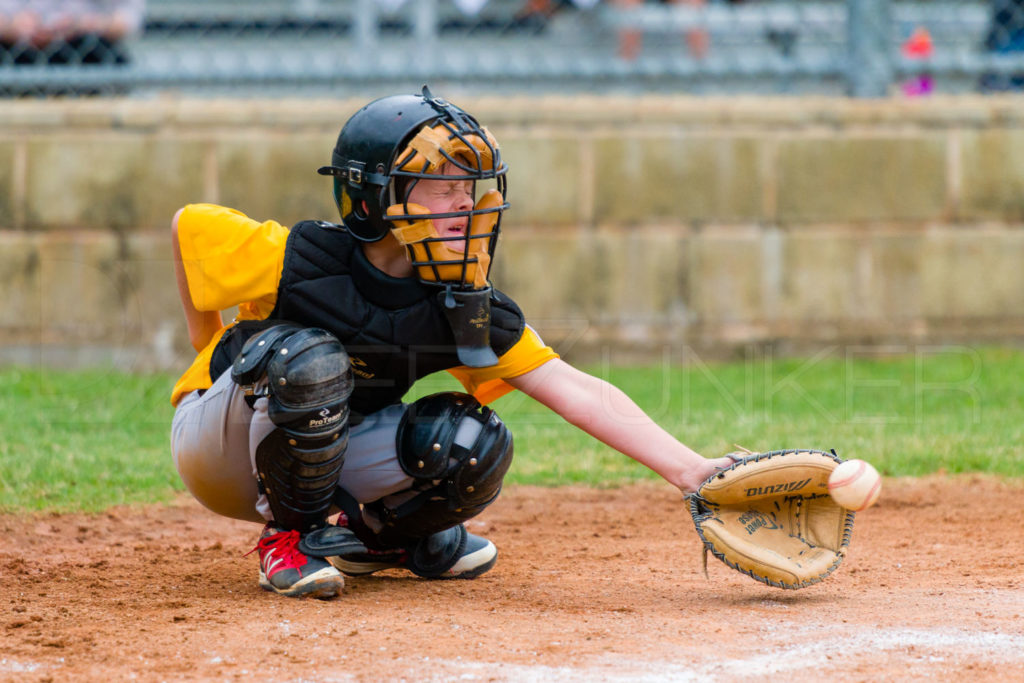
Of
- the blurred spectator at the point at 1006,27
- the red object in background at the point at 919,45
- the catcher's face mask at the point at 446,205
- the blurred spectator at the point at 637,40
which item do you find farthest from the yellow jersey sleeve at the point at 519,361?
the red object in background at the point at 919,45

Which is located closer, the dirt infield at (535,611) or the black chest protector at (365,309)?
the dirt infield at (535,611)

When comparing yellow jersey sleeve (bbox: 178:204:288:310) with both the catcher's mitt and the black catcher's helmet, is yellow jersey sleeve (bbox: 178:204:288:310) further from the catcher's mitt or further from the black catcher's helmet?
the catcher's mitt

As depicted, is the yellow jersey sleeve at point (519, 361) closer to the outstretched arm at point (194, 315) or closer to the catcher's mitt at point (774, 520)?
the catcher's mitt at point (774, 520)

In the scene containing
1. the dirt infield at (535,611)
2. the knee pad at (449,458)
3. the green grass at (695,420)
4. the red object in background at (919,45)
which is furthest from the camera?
the red object in background at (919,45)

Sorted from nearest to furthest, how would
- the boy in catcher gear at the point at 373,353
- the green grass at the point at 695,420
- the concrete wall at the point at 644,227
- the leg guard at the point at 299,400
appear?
1. the leg guard at the point at 299,400
2. the boy in catcher gear at the point at 373,353
3. the green grass at the point at 695,420
4. the concrete wall at the point at 644,227

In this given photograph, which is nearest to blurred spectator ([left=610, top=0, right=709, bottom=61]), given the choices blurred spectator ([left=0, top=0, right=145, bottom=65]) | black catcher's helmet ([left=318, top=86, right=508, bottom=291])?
blurred spectator ([left=0, top=0, right=145, bottom=65])

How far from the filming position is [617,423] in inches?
111

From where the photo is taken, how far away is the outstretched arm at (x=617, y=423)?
283cm

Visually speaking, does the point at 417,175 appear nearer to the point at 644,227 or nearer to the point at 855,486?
the point at 855,486

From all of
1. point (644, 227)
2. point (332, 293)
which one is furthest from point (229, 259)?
point (644, 227)

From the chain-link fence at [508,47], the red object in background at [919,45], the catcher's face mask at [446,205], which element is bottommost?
the catcher's face mask at [446,205]

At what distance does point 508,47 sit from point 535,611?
5.04 metres

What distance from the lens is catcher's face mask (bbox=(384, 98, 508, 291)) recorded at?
2758mm

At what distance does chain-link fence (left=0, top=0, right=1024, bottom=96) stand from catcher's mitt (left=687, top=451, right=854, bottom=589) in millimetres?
4391
